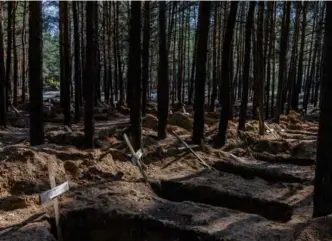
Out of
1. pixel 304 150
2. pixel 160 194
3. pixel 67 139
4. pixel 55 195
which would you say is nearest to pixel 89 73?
pixel 67 139

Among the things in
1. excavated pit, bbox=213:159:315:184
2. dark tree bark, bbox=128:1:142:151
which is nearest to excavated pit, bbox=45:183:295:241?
dark tree bark, bbox=128:1:142:151

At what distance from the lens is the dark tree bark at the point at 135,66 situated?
1025 centimetres

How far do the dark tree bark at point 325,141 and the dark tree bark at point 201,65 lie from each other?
614cm

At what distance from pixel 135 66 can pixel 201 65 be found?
2.60 m

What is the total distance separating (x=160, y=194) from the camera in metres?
9.47

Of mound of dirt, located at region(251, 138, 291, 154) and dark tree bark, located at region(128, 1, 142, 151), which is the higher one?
dark tree bark, located at region(128, 1, 142, 151)

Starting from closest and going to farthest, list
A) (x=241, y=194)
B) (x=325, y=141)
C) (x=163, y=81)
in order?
1. (x=325, y=141)
2. (x=241, y=194)
3. (x=163, y=81)

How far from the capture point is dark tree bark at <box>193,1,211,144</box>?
12391 mm

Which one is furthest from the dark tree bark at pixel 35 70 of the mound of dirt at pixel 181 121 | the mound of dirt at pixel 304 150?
the mound of dirt at pixel 181 121

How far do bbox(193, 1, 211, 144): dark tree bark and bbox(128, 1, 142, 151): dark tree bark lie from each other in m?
2.49

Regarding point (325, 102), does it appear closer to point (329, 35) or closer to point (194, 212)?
point (329, 35)

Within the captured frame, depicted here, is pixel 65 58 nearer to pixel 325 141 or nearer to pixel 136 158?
pixel 136 158

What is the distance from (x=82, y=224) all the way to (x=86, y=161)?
2.35 metres

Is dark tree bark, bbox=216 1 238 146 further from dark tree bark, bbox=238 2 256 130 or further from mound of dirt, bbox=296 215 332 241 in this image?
mound of dirt, bbox=296 215 332 241
